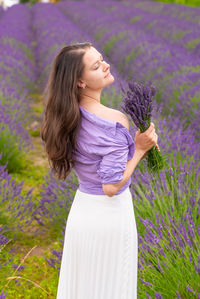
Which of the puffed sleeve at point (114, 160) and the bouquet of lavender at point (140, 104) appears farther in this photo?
the bouquet of lavender at point (140, 104)

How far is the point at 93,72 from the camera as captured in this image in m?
1.53

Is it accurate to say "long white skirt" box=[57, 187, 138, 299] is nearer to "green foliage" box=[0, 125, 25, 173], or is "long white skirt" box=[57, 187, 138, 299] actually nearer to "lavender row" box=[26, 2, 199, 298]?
"lavender row" box=[26, 2, 199, 298]

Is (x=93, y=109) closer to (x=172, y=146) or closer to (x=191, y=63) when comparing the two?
(x=172, y=146)

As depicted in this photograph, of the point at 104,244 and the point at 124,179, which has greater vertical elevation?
the point at 124,179

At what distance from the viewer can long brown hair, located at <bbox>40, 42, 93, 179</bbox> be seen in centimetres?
150

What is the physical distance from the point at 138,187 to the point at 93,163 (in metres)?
1.05

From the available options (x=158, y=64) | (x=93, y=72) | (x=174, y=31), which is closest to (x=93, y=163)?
(x=93, y=72)

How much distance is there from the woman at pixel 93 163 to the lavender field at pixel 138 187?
224mm

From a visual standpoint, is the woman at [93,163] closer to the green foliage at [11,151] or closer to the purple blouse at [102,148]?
the purple blouse at [102,148]

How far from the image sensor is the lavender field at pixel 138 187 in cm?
193

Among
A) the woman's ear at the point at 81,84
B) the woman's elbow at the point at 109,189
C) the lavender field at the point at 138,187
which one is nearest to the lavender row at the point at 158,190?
the lavender field at the point at 138,187

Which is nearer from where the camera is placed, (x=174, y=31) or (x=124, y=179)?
(x=124, y=179)

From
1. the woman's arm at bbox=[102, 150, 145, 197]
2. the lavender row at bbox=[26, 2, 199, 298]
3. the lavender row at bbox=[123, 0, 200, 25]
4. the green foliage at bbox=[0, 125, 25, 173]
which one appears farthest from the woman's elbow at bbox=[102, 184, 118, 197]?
the lavender row at bbox=[123, 0, 200, 25]

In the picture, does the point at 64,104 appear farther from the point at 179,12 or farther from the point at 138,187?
the point at 179,12
